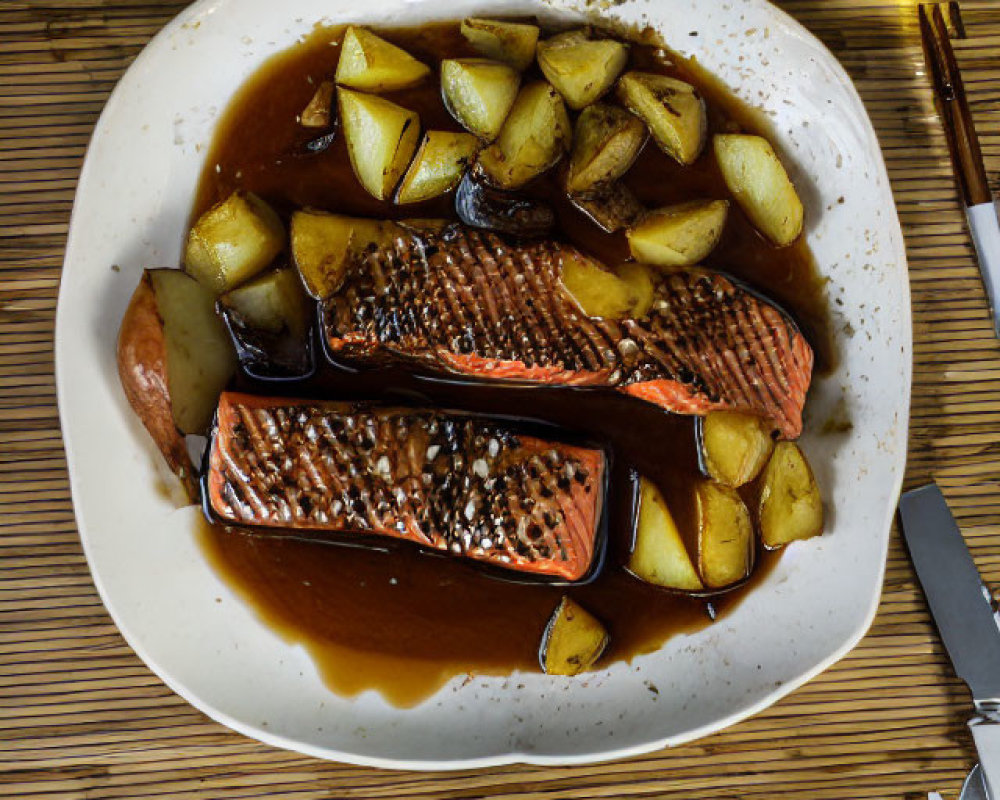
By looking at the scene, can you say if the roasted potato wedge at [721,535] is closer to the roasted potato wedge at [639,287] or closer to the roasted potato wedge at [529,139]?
the roasted potato wedge at [639,287]

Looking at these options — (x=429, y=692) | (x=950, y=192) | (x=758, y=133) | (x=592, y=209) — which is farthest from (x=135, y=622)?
(x=950, y=192)

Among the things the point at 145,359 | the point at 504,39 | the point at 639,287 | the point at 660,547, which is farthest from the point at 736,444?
the point at 145,359

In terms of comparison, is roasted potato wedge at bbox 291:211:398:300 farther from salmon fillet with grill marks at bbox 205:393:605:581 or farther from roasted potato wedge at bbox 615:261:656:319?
roasted potato wedge at bbox 615:261:656:319

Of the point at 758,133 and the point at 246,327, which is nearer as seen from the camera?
the point at 246,327

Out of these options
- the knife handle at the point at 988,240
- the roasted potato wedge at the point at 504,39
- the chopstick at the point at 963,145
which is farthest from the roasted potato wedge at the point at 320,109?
the knife handle at the point at 988,240

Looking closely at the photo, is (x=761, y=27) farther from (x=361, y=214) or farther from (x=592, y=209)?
(x=361, y=214)

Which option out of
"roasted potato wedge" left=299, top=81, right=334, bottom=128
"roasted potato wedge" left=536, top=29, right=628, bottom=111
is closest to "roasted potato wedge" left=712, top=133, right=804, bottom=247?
"roasted potato wedge" left=536, top=29, right=628, bottom=111
